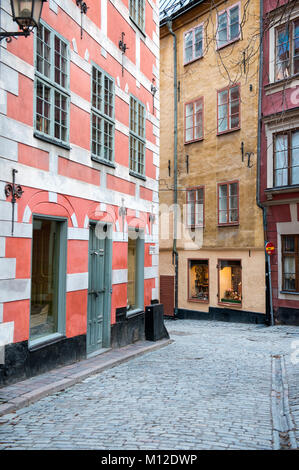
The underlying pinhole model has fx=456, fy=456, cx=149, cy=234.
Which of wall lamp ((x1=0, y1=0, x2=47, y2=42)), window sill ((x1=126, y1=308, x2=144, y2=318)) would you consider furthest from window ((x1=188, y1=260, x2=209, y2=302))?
wall lamp ((x1=0, y1=0, x2=47, y2=42))

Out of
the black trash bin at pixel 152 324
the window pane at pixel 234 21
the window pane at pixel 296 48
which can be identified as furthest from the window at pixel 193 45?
the black trash bin at pixel 152 324

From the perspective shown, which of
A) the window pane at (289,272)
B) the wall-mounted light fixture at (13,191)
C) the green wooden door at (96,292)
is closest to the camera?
the wall-mounted light fixture at (13,191)

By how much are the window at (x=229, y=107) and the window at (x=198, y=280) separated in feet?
17.4

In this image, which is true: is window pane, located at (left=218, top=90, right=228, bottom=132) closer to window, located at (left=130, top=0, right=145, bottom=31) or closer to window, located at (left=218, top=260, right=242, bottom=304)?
window, located at (left=218, top=260, right=242, bottom=304)

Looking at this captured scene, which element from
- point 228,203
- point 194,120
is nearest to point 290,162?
point 228,203

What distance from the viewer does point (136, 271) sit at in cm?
1138

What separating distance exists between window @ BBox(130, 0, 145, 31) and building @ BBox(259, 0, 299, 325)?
16.3ft

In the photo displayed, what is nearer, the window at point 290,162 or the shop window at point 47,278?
the shop window at point 47,278

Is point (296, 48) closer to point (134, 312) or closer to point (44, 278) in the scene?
point (134, 312)

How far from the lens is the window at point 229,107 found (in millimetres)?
16984

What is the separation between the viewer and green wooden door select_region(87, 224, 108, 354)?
8.92 meters

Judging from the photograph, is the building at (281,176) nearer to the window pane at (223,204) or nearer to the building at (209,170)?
the building at (209,170)
